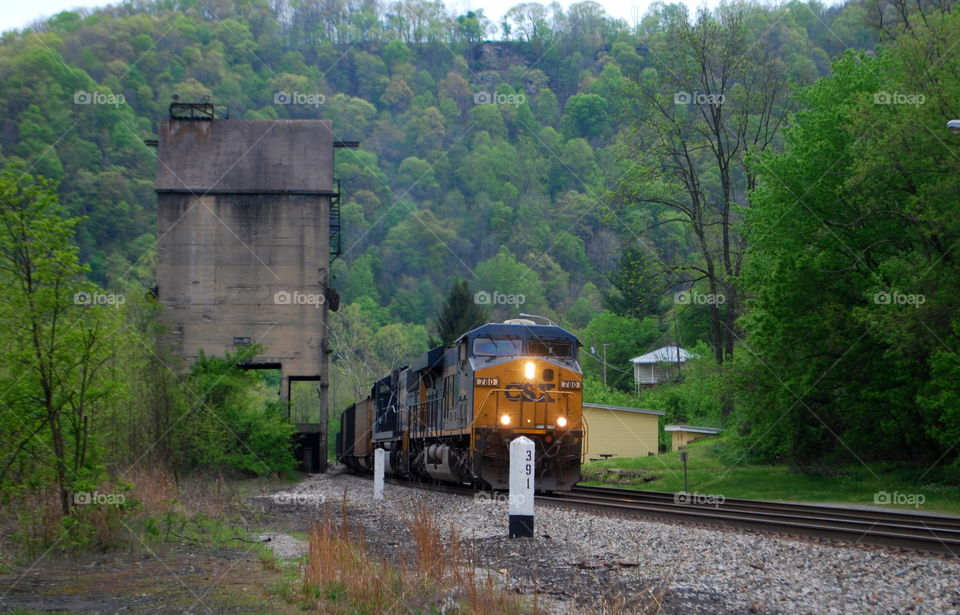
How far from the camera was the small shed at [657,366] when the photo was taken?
3433 inches

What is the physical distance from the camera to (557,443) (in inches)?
774

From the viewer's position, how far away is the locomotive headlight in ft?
65.6

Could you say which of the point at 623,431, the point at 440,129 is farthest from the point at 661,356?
the point at 440,129

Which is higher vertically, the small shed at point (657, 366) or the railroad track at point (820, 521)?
the small shed at point (657, 366)

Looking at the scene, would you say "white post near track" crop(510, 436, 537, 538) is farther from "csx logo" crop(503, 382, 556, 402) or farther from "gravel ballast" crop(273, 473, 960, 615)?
"csx logo" crop(503, 382, 556, 402)

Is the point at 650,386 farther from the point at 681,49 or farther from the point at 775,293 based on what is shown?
the point at 775,293

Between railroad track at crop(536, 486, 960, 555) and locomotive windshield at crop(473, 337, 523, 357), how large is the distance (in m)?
3.35

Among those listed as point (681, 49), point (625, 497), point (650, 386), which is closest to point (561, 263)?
point (650, 386)

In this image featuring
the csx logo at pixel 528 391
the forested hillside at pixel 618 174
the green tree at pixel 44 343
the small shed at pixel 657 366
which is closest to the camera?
the green tree at pixel 44 343

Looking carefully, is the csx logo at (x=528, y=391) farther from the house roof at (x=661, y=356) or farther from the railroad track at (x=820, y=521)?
the house roof at (x=661, y=356)

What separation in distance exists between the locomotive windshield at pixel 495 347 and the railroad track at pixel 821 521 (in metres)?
3.35

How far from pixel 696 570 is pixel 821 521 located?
5638mm

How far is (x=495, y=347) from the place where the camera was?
20.7 metres

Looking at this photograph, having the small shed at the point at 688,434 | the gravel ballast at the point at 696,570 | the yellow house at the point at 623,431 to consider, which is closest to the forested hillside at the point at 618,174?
the small shed at the point at 688,434
